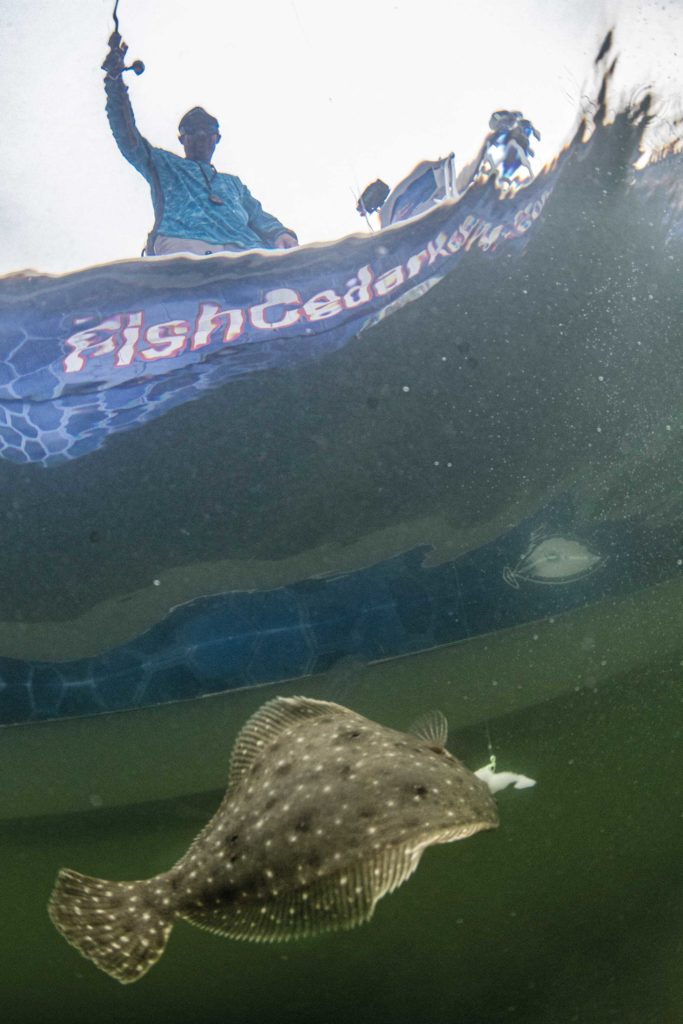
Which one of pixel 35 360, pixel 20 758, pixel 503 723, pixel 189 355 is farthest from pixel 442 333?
pixel 20 758

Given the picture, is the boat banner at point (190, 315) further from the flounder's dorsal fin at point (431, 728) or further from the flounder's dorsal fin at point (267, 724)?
the flounder's dorsal fin at point (431, 728)

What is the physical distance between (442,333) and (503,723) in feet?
11.7

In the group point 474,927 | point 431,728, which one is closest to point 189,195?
point 431,728

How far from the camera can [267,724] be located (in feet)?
10.1

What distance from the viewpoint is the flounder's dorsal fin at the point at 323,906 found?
2252 mm

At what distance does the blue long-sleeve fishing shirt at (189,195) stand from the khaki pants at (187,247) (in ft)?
0.09

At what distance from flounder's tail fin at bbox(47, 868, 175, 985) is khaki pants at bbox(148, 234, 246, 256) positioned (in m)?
3.84

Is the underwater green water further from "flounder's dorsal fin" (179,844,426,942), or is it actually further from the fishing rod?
the fishing rod

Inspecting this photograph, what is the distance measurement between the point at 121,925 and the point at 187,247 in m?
4.06

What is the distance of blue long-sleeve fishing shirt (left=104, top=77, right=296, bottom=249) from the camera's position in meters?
3.98

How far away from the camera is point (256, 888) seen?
2408mm

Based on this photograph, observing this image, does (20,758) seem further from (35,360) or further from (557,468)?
(557,468)

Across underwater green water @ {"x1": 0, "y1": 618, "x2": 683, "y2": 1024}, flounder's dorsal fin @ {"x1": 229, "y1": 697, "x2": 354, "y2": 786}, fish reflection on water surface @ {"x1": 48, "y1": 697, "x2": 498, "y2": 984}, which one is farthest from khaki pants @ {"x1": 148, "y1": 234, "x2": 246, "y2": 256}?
underwater green water @ {"x1": 0, "y1": 618, "x2": 683, "y2": 1024}

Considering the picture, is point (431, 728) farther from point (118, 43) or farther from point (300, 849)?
point (118, 43)
